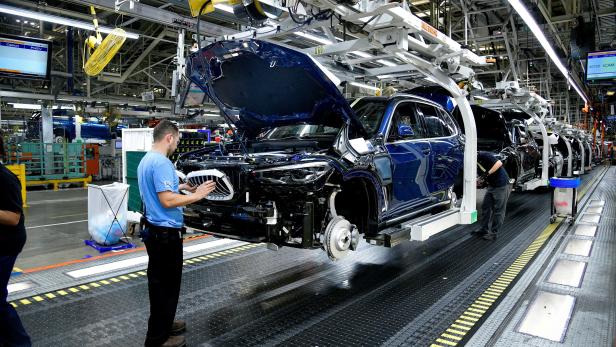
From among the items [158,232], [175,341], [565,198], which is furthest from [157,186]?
[565,198]

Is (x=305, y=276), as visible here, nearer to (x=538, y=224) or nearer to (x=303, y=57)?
(x=303, y=57)

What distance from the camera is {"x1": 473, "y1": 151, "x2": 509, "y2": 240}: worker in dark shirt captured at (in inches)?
239

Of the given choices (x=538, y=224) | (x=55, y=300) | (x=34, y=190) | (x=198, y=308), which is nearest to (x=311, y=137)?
(x=198, y=308)

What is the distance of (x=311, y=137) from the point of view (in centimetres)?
414

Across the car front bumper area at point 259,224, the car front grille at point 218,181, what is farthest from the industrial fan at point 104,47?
the car front bumper area at point 259,224

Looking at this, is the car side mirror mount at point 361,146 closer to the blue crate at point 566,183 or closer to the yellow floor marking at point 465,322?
the yellow floor marking at point 465,322

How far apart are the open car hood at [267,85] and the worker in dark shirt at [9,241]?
177 cm

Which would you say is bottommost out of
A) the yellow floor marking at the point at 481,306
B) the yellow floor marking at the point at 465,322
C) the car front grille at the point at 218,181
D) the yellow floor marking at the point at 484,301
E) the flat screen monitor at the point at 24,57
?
the yellow floor marking at the point at 465,322

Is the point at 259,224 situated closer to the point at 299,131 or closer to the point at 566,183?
the point at 299,131

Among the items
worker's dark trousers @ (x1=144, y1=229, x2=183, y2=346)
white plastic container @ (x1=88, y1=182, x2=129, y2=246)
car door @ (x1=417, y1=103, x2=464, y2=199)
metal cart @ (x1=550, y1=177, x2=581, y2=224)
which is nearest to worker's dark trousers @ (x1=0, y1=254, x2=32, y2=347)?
worker's dark trousers @ (x1=144, y1=229, x2=183, y2=346)

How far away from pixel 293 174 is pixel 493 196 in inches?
166

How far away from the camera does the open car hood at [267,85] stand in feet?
11.0

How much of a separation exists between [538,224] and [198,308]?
231 inches

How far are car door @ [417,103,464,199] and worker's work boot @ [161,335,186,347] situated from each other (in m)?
3.01
